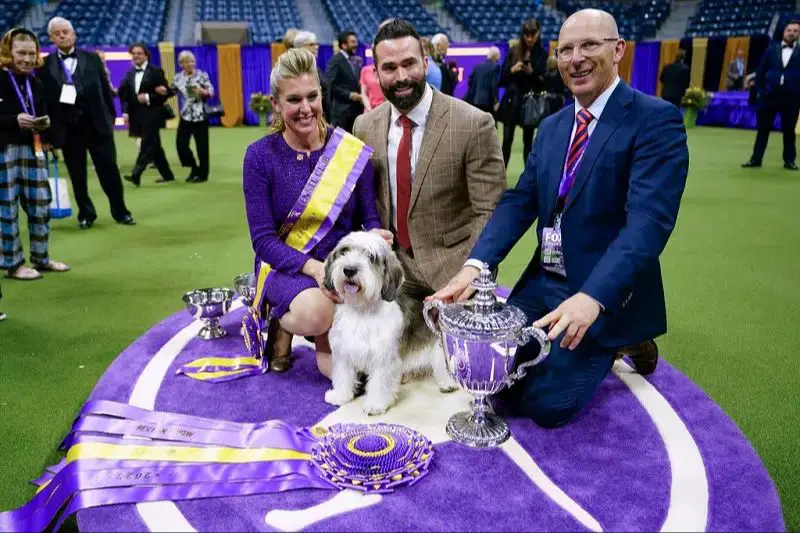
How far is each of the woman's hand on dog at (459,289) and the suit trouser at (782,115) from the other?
27.4ft

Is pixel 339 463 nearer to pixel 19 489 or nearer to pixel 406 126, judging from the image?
pixel 19 489

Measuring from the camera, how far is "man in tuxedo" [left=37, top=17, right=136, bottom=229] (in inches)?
209

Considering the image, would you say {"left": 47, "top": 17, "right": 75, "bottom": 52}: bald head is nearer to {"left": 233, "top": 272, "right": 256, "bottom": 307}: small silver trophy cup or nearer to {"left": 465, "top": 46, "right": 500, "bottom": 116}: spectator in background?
{"left": 233, "top": 272, "right": 256, "bottom": 307}: small silver trophy cup

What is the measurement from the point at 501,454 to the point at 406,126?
1531 mm

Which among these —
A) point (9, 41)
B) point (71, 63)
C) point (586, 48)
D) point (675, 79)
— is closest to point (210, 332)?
point (586, 48)

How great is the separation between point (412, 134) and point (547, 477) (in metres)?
1.64

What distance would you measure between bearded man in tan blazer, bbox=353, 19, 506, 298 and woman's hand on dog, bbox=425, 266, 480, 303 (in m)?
0.45

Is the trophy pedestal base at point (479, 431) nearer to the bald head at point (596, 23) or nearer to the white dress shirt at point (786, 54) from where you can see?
the bald head at point (596, 23)

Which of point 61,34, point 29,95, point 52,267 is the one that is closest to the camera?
point 29,95

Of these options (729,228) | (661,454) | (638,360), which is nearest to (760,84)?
(729,228)

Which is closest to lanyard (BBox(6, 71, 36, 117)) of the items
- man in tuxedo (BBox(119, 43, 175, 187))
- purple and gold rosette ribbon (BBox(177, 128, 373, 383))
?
purple and gold rosette ribbon (BBox(177, 128, 373, 383))

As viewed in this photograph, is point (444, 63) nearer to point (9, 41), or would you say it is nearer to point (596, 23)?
point (9, 41)

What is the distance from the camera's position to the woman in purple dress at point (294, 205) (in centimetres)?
275

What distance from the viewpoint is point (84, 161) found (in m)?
5.87
